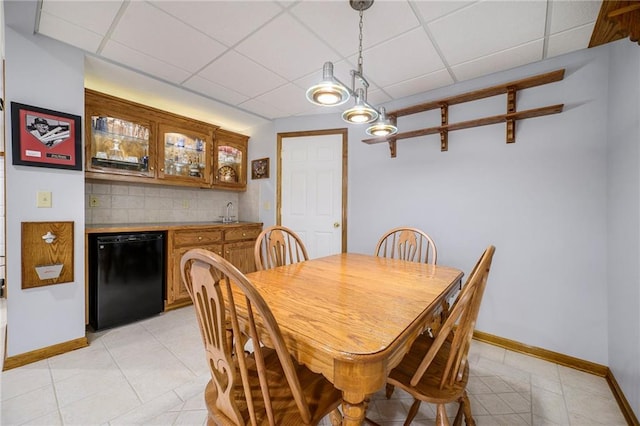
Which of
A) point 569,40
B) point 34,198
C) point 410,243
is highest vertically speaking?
point 569,40

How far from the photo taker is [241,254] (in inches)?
135

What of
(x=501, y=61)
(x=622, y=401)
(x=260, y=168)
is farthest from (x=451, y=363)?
(x=260, y=168)

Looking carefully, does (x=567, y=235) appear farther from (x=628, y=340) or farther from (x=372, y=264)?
(x=372, y=264)

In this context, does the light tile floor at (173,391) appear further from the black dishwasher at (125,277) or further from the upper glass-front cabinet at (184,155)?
the upper glass-front cabinet at (184,155)

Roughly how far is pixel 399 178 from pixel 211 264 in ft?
8.16

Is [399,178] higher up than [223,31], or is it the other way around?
[223,31]

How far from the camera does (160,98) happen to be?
Result: 2951mm

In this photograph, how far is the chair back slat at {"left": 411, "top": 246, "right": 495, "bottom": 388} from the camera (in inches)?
35.3

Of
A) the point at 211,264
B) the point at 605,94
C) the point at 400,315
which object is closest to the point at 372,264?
the point at 400,315

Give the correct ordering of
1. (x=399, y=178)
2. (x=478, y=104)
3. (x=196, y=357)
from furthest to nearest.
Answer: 1. (x=399, y=178)
2. (x=478, y=104)
3. (x=196, y=357)

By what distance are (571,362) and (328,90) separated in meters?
2.59

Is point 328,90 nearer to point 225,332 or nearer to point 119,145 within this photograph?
point 225,332

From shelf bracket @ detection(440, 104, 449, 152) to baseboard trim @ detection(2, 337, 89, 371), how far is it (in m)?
3.52

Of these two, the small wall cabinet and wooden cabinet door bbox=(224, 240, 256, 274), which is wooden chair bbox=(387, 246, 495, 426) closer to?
wooden cabinet door bbox=(224, 240, 256, 274)
